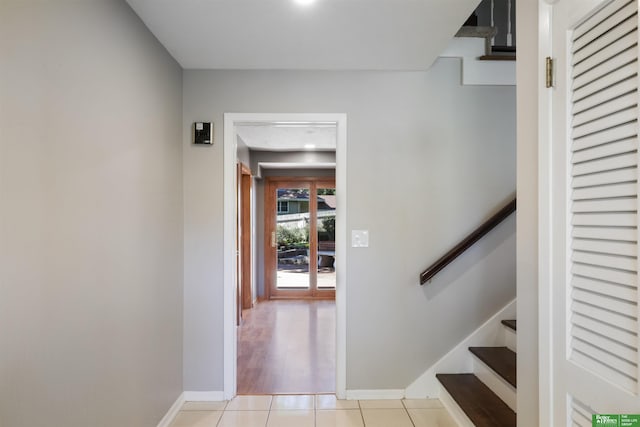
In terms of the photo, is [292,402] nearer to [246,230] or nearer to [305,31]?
[305,31]

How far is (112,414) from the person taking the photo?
5.74ft

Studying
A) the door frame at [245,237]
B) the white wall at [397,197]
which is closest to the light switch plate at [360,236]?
the white wall at [397,197]

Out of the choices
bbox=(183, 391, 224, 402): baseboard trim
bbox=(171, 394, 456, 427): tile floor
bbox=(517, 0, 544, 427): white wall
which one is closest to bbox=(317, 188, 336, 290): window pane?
bbox=(171, 394, 456, 427): tile floor

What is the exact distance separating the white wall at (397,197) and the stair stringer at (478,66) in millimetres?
55

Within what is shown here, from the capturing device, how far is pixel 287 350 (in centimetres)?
381

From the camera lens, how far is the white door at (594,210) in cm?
95

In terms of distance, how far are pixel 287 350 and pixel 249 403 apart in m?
1.17

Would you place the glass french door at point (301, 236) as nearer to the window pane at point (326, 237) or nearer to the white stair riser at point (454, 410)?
the window pane at point (326, 237)

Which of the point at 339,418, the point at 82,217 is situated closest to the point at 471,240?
the point at 339,418

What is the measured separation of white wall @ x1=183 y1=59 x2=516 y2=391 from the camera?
272cm

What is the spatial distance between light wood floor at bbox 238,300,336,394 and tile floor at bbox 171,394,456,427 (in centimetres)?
17

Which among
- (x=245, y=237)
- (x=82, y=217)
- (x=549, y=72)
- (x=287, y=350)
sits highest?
(x=549, y=72)

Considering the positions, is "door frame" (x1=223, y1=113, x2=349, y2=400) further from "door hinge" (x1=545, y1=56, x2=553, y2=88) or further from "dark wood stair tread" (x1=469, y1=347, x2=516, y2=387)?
"door hinge" (x1=545, y1=56, x2=553, y2=88)

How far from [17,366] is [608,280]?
1757 millimetres
